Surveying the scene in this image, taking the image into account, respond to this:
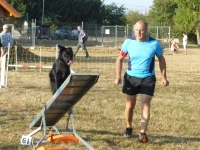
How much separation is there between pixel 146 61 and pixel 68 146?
1701mm

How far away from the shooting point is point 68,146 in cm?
736

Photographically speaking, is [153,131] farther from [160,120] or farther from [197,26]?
[197,26]

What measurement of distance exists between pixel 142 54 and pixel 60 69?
2.59 m

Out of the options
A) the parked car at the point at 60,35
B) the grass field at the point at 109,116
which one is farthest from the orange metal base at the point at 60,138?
the parked car at the point at 60,35

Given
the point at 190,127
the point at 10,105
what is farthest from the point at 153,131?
the point at 10,105

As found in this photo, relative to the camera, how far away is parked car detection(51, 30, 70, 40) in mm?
46547

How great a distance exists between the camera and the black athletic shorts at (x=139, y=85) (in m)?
7.63

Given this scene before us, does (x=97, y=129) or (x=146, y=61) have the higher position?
(x=146, y=61)

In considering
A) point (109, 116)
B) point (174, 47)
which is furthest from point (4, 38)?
point (174, 47)

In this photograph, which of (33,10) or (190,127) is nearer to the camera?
(190,127)

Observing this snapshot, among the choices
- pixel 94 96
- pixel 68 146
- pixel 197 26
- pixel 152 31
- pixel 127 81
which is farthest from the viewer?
pixel 197 26

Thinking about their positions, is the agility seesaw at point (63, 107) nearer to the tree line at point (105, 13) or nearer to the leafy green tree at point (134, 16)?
the tree line at point (105, 13)

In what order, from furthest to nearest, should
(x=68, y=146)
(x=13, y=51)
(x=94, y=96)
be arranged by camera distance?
(x=13, y=51) < (x=94, y=96) < (x=68, y=146)

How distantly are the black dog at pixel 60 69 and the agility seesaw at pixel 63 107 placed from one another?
1.80 metres
